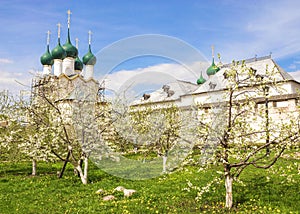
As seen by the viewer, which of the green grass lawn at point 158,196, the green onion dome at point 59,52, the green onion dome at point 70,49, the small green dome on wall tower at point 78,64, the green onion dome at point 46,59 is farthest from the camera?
the small green dome on wall tower at point 78,64

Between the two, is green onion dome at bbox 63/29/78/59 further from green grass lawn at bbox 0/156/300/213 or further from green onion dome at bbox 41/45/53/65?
green grass lawn at bbox 0/156/300/213

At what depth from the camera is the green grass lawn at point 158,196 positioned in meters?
8.38

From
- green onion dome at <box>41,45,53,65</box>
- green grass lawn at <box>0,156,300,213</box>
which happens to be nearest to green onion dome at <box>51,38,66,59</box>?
green onion dome at <box>41,45,53,65</box>

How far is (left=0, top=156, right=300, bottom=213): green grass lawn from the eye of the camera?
27.5 feet

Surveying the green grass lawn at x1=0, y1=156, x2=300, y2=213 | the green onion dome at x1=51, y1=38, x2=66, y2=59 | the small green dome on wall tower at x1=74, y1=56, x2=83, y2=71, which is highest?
the green onion dome at x1=51, y1=38, x2=66, y2=59

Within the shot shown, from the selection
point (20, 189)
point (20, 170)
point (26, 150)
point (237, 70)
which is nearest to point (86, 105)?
point (26, 150)

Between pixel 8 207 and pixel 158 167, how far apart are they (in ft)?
28.3

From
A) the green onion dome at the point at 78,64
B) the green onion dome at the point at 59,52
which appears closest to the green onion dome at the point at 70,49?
the green onion dome at the point at 59,52

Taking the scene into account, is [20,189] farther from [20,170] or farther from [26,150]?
[20,170]

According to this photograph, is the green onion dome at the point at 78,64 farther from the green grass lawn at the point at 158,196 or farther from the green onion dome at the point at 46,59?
the green grass lawn at the point at 158,196

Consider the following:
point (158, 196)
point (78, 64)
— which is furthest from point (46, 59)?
point (158, 196)

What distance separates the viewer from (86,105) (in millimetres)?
15086

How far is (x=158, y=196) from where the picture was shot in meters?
9.92

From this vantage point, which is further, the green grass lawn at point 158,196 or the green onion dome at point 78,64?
the green onion dome at point 78,64
